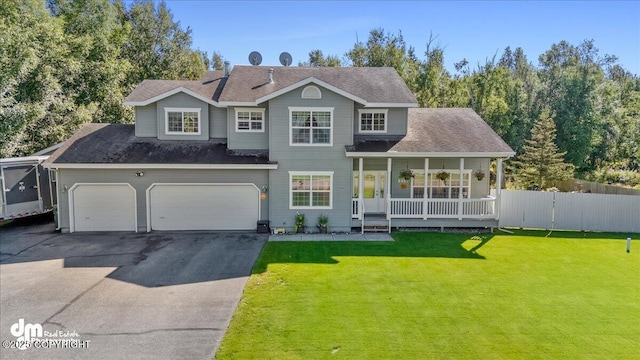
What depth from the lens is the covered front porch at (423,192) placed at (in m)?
16.9

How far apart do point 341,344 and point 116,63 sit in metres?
28.9

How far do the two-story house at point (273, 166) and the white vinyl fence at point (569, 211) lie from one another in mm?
1400

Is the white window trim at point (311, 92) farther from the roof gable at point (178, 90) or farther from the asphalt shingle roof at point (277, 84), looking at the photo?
the roof gable at point (178, 90)

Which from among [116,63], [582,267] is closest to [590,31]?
[582,267]

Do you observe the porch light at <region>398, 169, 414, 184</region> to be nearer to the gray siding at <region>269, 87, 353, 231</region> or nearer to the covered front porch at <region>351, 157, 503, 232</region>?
the covered front porch at <region>351, 157, 503, 232</region>

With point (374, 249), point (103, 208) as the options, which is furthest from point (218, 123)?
point (374, 249)

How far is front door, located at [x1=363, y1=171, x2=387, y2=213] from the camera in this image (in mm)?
17891

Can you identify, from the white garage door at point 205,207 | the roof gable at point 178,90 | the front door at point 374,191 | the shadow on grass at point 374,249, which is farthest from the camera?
the front door at point 374,191

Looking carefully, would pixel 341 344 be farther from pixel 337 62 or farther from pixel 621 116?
pixel 621 116

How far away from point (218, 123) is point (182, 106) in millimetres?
1708

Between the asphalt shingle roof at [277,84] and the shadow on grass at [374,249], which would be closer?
the shadow on grass at [374,249]

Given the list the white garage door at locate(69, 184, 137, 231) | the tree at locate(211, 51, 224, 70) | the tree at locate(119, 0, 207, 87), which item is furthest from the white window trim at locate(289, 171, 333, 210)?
the tree at locate(211, 51, 224, 70)

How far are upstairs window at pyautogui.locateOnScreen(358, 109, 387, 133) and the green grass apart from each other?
5.84 m

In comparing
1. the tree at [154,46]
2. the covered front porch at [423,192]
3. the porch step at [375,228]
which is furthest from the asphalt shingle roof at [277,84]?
the tree at [154,46]
